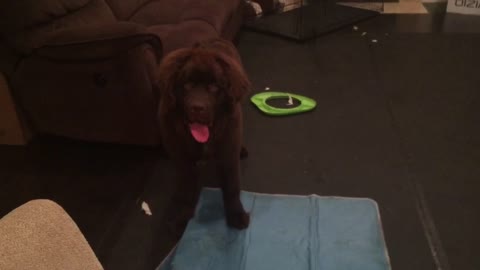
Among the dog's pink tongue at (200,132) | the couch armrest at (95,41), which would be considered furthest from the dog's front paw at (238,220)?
the couch armrest at (95,41)

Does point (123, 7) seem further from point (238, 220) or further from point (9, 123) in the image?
point (238, 220)

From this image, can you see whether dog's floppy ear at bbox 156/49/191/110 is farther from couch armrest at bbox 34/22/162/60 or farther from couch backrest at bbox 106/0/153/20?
couch backrest at bbox 106/0/153/20

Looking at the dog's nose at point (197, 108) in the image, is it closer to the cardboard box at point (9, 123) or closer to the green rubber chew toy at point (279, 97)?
the green rubber chew toy at point (279, 97)

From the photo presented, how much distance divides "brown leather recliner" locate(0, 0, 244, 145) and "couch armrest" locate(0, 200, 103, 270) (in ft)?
4.58

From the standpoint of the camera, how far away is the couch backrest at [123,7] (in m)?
3.05

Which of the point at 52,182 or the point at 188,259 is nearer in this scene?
the point at 188,259

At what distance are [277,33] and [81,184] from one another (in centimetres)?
249

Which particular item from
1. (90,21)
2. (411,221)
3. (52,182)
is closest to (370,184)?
(411,221)

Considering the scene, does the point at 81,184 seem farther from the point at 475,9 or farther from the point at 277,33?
the point at 475,9

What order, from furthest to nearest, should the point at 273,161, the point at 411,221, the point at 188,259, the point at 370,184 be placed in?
the point at 273,161, the point at 370,184, the point at 411,221, the point at 188,259

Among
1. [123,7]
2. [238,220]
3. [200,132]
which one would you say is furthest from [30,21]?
[238,220]

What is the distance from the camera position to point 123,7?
10.1 feet

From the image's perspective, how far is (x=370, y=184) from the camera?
218 cm

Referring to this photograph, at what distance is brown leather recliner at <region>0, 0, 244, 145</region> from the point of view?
7.13ft
